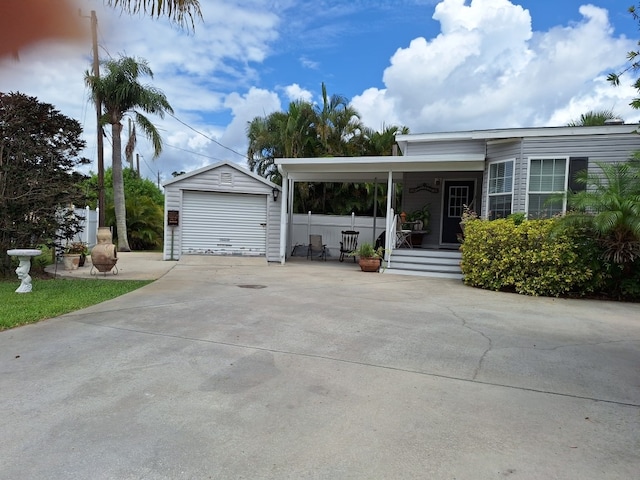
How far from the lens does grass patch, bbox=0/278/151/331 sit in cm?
608

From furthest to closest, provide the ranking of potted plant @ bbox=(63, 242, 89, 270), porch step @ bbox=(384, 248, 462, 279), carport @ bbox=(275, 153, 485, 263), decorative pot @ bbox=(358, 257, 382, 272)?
1. decorative pot @ bbox=(358, 257, 382, 272)
2. carport @ bbox=(275, 153, 485, 263)
3. potted plant @ bbox=(63, 242, 89, 270)
4. porch step @ bbox=(384, 248, 462, 279)

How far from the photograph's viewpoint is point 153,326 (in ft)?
18.8

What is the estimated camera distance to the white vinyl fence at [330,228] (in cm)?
1761

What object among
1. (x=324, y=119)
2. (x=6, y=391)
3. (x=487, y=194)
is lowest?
(x=6, y=391)

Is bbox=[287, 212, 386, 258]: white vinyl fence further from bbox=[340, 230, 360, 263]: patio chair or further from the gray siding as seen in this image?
the gray siding

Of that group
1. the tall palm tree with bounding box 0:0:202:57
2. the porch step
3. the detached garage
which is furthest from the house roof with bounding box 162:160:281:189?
the tall palm tree with bounding box 0:0:202:57

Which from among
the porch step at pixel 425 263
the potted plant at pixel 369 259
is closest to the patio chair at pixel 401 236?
the porch step at pixel 425 263

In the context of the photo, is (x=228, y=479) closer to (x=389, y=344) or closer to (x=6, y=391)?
(x=6, y=391)

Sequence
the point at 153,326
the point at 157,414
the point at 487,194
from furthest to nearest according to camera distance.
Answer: the point at 487,194 → the point at 153,326 → the point at 157,414

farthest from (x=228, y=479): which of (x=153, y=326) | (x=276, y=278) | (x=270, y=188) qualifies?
(x=270, y=188)

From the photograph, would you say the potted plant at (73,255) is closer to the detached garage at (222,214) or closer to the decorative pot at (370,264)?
the detached garage at (222,214)

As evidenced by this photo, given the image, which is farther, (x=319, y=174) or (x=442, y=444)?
(x=319, y=174)

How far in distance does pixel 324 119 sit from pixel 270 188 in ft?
32.5

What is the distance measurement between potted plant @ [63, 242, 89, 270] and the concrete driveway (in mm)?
6309
